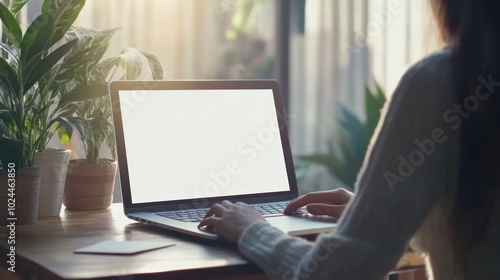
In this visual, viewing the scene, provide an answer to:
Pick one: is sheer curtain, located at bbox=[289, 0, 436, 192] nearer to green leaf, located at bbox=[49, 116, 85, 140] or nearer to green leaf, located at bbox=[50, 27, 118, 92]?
green leaf, located at bbox=[50, 27, 118, 92]

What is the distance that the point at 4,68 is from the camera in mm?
1420

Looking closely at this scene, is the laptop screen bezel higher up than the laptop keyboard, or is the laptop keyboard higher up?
the laptop screen bezel

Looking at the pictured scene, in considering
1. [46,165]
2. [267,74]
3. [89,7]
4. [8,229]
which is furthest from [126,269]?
[267,74]

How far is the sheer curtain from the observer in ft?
9.35

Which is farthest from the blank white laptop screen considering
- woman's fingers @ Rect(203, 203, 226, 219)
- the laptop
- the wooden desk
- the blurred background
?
the blurred background

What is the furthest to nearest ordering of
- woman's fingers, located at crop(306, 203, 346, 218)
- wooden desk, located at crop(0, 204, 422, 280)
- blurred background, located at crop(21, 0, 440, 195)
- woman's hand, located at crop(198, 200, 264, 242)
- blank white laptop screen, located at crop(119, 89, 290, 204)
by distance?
1. blurred background, located at crop(21, 0, 440, 195)
2. blank white laptop screen, located at crop(119, 89, 290, 204)
3. woman's fingers, located at crop(306, 203, 346, 218)
4. woman's hand, located at crop(198, 200, 264, 242)
5. wooden desk, located at crop(0, 204, 422, 280)

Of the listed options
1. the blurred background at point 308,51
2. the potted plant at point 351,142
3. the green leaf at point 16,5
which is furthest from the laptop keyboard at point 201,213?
the potted plant at point 351,142

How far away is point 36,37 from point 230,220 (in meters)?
0.54

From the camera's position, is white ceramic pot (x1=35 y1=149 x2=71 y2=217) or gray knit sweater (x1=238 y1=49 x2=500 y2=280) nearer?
gray knit sweater (x1=238 y1=49 x2=500 y2=280)

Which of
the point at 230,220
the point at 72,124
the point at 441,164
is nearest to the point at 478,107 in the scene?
the point at 441,164

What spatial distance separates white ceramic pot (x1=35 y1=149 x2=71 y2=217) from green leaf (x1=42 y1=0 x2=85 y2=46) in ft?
0.79

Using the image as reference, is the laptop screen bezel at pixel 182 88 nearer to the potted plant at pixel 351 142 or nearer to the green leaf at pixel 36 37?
the green leaf at pixel 36 37

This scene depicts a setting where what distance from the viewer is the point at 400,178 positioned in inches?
37.0

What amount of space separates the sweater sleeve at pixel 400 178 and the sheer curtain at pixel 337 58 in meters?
1.88
